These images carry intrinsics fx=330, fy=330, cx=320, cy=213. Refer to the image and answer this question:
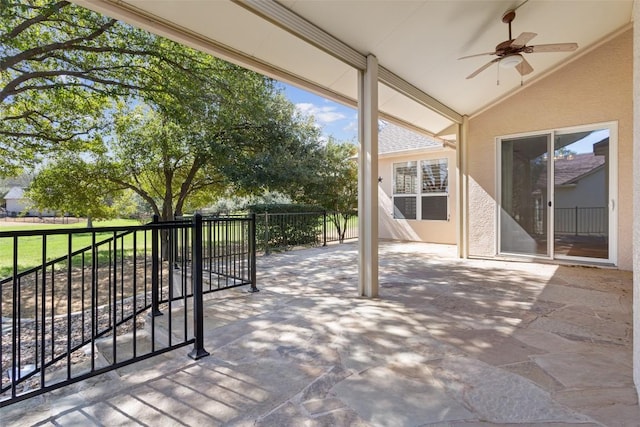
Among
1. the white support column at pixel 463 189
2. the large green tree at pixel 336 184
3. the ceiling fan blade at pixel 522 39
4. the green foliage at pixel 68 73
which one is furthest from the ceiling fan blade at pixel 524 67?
the green foliage at pixel 68 73

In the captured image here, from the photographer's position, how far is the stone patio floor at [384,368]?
1.69 m

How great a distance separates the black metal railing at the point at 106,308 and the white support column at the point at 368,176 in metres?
1.34

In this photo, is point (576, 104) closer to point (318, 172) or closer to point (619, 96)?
point (619, 96)

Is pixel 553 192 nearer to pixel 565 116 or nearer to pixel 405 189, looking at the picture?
pixel 565 116

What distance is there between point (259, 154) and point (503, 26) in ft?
20.4

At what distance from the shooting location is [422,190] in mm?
8898

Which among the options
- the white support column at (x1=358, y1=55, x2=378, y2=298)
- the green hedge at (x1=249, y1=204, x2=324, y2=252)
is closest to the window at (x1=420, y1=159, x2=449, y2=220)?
the green hedge at (x1=249, y1=204, x2=324, y2=252)

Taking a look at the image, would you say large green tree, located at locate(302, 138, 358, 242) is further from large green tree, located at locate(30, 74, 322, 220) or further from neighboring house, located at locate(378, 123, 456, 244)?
neighboring house, located at locate(378, 123, 456, 244)

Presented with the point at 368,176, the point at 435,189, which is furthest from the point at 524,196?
the point at 368,176

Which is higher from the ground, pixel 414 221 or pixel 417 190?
pixel 417 190

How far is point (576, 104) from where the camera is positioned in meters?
5.39

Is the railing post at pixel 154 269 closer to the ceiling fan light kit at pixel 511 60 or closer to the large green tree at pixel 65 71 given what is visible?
the ceiling fan light kit at pixel 511 60

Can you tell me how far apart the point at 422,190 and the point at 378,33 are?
19.9ft

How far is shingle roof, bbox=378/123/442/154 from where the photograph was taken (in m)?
8.70
